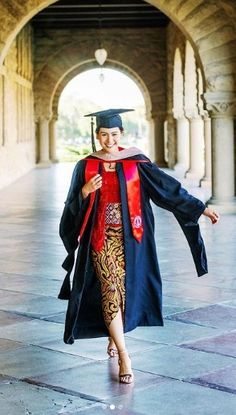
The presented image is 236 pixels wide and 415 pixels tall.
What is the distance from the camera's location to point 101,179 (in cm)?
479

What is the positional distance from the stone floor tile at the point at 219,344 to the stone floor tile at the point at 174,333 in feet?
0.31

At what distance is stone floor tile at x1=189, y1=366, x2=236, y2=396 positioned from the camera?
4512mm

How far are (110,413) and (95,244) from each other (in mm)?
1031

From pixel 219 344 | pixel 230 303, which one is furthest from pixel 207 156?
pixel 219 344

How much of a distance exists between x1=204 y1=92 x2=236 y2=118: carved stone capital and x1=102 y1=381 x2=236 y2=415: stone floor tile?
30.8ft

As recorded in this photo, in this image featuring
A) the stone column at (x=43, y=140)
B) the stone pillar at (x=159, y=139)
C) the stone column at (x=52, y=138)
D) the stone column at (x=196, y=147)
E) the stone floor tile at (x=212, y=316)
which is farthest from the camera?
the stone column at (x=52, y=138)

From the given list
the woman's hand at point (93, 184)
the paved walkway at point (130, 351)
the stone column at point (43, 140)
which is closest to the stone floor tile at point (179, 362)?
the paved walkway at point (130, 351)

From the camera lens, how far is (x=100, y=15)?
26.7 metres

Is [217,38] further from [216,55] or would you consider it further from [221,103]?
[221,103]

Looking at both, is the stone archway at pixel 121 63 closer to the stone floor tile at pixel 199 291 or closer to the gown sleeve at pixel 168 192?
the stone floor tile at pixel 199 291

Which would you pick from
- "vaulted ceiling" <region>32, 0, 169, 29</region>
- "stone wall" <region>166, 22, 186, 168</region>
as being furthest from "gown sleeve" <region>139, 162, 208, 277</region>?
"stone wall" <region>166, 22, 186, 168</region>

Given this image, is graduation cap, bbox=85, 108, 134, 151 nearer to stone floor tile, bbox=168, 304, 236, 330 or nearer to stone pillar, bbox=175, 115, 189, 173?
stone floor tile, bbox=168, 304, 236, 330

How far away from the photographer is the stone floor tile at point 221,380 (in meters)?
4.51

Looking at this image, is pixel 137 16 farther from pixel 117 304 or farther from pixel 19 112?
pixel 117 304
